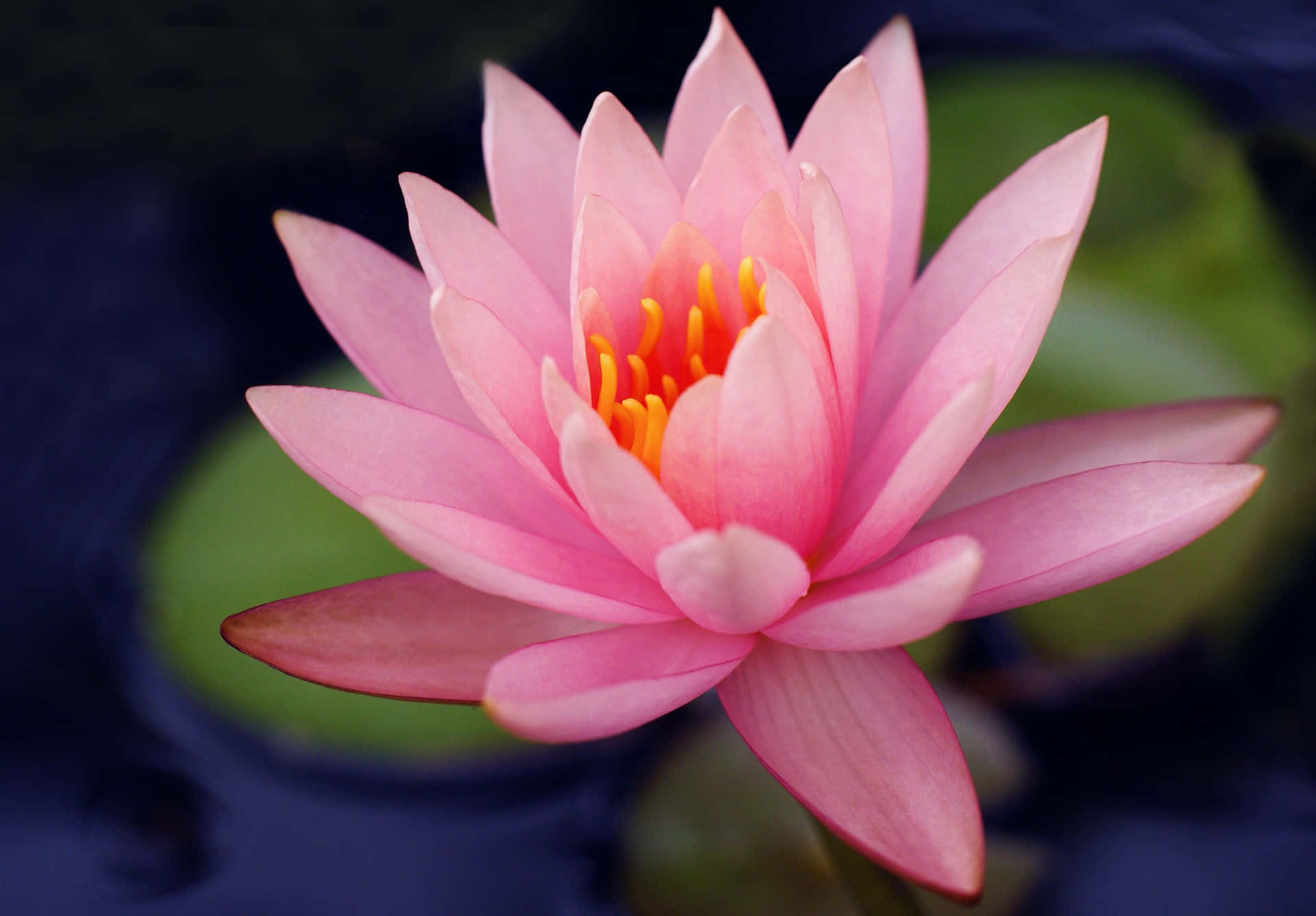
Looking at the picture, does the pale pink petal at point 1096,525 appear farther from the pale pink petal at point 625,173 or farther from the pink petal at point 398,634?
the pale pink petal at point 625,173

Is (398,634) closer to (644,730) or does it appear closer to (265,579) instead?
(265,579)

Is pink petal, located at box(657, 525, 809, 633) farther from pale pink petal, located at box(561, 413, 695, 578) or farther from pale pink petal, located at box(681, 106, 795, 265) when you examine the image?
pale pink petal, located at box(681, 106, 795, 265)

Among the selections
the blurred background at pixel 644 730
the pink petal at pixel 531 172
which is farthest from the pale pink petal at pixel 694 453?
the blurred background at pixel 644 730

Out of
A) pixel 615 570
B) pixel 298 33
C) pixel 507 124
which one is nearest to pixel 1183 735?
pixel 615 570

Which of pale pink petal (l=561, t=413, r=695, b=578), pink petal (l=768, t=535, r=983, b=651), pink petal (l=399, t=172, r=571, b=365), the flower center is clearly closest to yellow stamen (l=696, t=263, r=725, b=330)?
the flower center

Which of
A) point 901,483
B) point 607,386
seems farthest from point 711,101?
point 901,483
